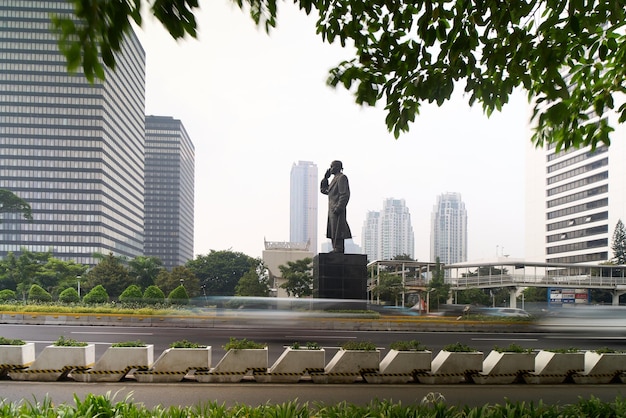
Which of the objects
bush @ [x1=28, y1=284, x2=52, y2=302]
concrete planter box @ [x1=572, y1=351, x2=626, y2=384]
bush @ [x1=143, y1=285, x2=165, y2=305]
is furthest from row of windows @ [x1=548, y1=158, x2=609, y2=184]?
bush @ [x1=28, y1=284, x2=52, y2=302]

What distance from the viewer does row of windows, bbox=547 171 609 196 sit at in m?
58.7

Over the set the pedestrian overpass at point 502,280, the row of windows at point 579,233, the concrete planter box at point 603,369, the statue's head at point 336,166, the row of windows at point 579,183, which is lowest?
the pedestrian overpass at point 502,280

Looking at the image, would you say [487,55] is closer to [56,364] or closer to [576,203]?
[56,364]

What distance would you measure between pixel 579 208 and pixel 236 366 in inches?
2697

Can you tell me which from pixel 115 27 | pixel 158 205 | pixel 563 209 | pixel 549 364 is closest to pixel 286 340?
pixel 549 364

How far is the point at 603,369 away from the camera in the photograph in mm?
7250

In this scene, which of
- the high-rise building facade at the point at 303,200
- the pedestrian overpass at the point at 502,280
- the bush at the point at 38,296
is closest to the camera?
the bush at the point at 38,296

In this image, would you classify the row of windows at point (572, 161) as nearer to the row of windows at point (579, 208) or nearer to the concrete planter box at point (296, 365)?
the row of windows at point (579, 208)

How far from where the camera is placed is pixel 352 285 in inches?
659

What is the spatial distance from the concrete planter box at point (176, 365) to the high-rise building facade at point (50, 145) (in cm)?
7641

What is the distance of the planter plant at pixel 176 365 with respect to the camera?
6402mm

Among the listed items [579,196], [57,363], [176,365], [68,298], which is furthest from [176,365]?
[579,196]

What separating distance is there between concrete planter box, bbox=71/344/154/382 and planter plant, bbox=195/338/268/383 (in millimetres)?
865

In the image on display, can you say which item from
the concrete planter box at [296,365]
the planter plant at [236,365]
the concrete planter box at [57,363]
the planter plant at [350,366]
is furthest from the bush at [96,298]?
the planter plant at [350,366]
